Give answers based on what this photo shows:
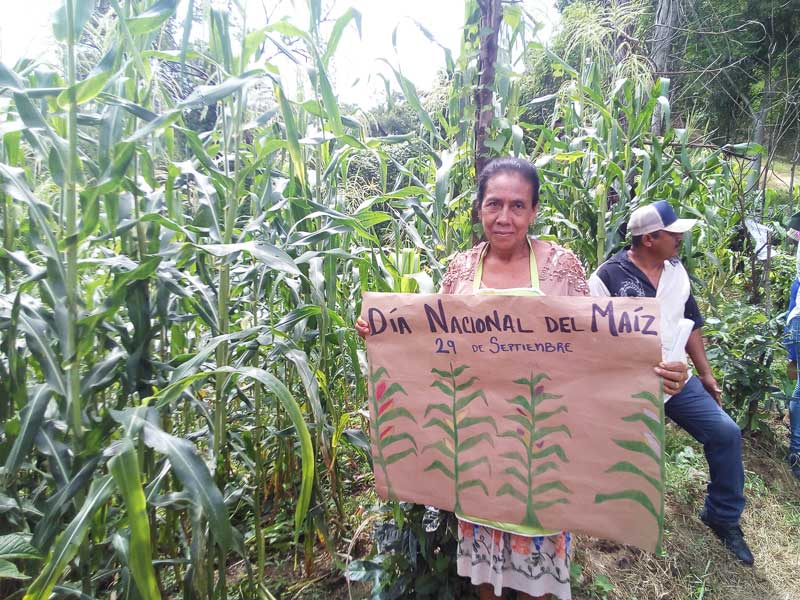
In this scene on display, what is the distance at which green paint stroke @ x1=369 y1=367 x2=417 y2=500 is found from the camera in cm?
122

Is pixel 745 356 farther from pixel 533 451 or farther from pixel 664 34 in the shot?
pixel 664 34

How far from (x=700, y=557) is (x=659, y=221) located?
4.78 feet

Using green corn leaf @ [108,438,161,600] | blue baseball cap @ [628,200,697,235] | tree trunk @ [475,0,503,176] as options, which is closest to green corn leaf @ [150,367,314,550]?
green corn leaf @ [108,438,161,600]

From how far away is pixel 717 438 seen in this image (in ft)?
6.29

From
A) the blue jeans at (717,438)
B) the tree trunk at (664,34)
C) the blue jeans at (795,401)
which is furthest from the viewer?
the tree trunk at (664,34)

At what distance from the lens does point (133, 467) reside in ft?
2.98

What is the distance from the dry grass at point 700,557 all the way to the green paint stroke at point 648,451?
2.98ft

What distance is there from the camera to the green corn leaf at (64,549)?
0.91 meters

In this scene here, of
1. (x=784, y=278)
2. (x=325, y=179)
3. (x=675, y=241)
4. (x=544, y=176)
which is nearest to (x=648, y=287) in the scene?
(x=675, y=241)

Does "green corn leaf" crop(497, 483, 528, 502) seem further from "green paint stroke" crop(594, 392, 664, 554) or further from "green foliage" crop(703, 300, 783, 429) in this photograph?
"green foliage" crop(703, 300, 783, 429)

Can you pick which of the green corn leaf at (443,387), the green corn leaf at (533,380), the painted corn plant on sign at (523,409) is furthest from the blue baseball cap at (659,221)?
the green corn leaf at (443,387)

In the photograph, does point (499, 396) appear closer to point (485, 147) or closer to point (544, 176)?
point (485, 147)

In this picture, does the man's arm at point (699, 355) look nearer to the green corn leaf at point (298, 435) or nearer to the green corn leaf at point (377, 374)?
the green corn leaf at point (377, 374)

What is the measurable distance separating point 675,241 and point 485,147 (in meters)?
0.88
